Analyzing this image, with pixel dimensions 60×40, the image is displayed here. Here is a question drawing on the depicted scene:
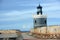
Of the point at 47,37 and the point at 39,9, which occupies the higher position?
the point at 39,9

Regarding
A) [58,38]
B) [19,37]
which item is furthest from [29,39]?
[58,38]

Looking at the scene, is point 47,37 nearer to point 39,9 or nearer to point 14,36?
point 14,36

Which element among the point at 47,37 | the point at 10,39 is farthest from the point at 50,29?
the point at 10,39

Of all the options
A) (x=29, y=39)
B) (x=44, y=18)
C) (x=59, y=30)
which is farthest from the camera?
(x=44, y=18)

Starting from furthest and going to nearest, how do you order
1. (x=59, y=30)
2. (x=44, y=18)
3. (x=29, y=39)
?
(x=44, y=18) → (x=59, y=30) → (x=29, y=39)

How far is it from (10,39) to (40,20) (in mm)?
19452

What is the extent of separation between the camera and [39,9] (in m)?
59.4

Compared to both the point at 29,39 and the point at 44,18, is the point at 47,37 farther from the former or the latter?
the point at 44,18

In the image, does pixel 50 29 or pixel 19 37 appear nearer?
pixel 19 37

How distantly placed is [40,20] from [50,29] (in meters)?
9.54

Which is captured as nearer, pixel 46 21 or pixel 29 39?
pixel 29 39

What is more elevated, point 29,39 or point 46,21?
point 46,21

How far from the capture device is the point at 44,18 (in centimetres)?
5844

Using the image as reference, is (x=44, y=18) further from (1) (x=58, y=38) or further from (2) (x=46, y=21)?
(1) (x=58, y=38)
